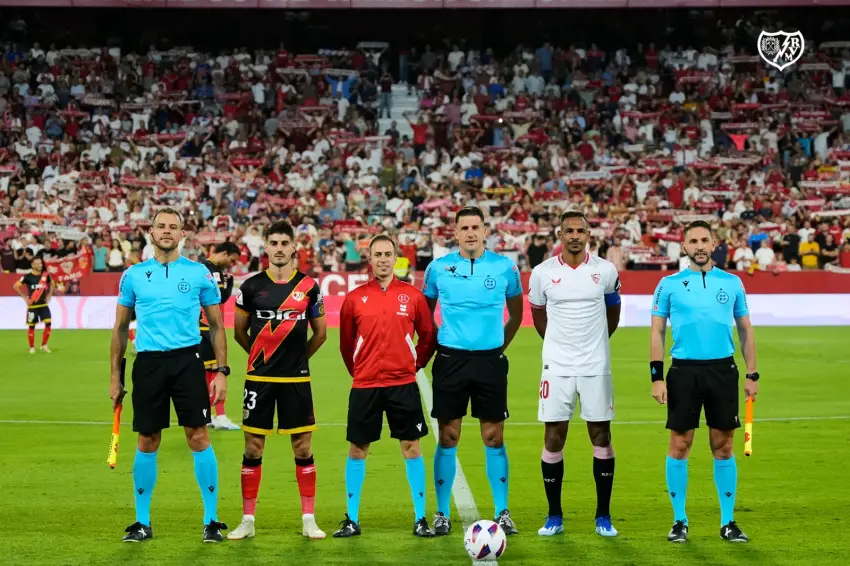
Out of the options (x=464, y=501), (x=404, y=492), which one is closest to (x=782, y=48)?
(x=404, y=492)

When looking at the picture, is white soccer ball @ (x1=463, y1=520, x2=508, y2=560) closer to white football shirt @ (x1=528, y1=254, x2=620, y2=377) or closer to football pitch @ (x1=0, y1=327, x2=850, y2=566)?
football pitch @ (x1=0, y1=327, x2=850, y2=566)

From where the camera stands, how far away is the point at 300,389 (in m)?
8.02

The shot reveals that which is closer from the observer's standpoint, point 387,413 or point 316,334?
point 387,413

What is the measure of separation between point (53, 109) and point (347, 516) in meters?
30.7

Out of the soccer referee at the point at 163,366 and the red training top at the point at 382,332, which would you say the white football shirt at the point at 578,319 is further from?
the soccer referee at the point at 163,366

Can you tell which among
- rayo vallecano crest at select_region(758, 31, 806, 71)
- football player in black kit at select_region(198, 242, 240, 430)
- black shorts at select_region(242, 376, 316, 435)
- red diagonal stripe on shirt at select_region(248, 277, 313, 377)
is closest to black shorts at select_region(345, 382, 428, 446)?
black shorts at select_region(242, 376, 316, 435)

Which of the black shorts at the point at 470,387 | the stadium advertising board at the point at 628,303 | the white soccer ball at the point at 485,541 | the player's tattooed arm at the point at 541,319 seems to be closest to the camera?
the white soccer ball at the point at 485,541

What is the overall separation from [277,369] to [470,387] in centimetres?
135

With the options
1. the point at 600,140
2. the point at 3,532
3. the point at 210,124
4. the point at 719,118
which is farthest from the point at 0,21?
the point at 3,532

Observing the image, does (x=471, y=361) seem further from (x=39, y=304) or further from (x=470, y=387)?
(x=39, y=304)

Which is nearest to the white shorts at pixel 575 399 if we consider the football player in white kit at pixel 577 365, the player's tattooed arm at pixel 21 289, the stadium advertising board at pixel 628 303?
the football player in white kit at pixel 577 365

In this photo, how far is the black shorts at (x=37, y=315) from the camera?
69.2 feet

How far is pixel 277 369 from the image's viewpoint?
8.01 m

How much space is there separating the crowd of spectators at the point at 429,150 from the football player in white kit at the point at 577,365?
1847 centimetres
